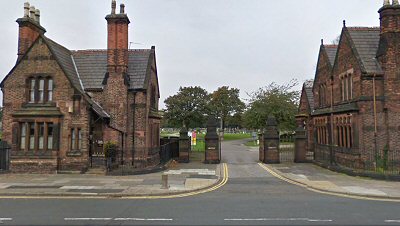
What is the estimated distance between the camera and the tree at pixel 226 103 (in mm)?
83062


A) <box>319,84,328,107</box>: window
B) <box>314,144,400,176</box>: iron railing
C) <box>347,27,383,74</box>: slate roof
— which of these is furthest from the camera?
<box>319,84,328,107</box>: window

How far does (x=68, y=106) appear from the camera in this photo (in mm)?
18812

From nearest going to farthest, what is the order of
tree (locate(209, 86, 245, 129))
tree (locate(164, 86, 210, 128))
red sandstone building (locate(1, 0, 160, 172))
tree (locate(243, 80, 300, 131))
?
red sandstone building (locate(1, 0, 160, 172)) → tree (locate(243, 80, 300, 131)) → tree (locate(164, 86, 210, 128)) → tree (locate(209, 86, 245, 129))

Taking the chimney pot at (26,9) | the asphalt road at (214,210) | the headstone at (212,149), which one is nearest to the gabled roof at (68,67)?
the chimney pot at (26,9)

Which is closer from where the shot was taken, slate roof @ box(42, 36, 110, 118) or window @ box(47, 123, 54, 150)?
window @ box(47, 123, 54, 150)

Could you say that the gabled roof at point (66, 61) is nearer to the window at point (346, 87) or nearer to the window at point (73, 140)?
the window at point (73, 140)

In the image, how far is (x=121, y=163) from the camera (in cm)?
2020

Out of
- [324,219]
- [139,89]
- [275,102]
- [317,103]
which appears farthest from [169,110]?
[324,219]

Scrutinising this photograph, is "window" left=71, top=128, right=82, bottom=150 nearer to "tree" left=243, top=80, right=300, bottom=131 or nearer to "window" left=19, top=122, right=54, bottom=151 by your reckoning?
"window" left=19, top=122, right=54, bottom=151

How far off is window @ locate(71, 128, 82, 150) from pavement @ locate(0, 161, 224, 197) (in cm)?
188

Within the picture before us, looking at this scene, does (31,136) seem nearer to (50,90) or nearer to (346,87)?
(50,90)

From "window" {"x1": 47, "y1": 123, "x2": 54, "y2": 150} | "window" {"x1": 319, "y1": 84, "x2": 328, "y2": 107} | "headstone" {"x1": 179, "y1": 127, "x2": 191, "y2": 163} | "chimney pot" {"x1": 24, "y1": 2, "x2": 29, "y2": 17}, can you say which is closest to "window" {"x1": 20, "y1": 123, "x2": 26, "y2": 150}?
"window" {"x1": 47, "y1": 123, "x2": 54, "y2": 150}

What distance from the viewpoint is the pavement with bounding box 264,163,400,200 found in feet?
43.5

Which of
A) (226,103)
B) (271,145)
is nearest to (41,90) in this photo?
(271,145)
